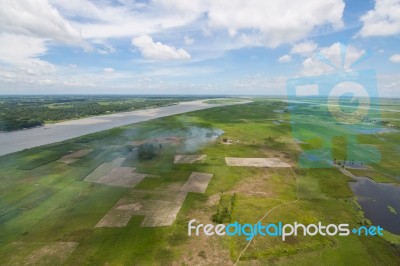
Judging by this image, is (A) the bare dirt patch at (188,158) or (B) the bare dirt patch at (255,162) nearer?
(B) the bare dirt patch at (255,162)

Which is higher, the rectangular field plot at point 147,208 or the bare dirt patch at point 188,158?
the bare dirt patch at point 188,158

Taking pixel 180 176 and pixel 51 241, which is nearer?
pixel 51 241

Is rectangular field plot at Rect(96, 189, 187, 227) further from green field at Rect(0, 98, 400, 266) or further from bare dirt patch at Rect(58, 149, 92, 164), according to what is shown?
bare dirt patch at Rect(58, 149, 92, 164)

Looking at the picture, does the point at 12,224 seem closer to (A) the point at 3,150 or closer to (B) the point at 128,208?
(B) the point at 128,208

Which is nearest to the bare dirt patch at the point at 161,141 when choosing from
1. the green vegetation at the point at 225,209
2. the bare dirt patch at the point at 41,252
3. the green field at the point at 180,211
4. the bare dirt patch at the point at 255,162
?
the green field at the point at 180,211

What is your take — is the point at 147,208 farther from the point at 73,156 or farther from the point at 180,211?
the point at 73,156

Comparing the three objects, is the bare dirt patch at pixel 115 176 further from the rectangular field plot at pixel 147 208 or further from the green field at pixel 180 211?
the rectangular field plot at pixel 147 208

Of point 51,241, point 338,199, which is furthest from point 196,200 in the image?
point 338,199

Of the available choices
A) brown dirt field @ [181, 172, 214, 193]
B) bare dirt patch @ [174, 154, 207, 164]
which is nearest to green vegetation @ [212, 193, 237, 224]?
brown dirt field @ [181, 172, 214, 193]
